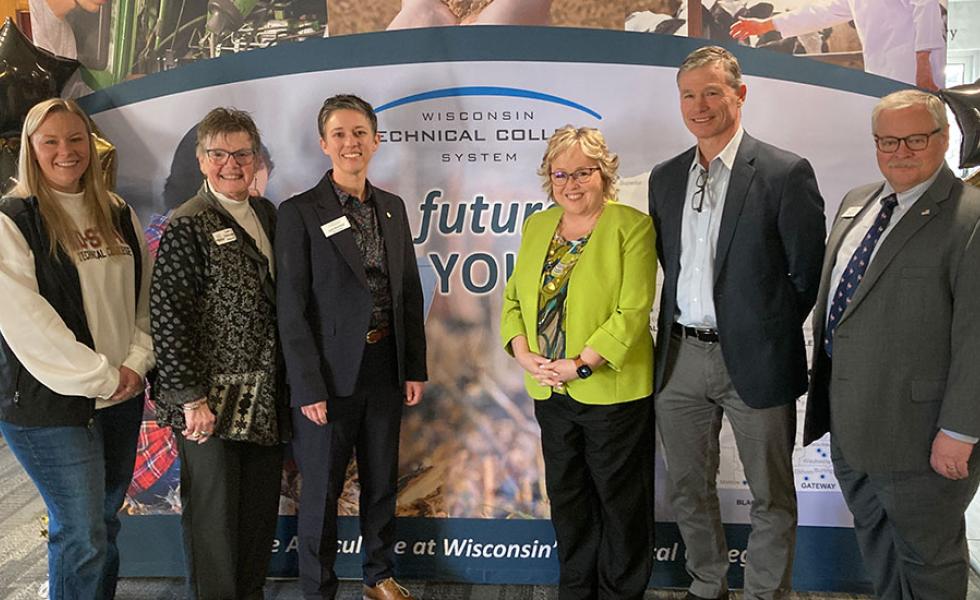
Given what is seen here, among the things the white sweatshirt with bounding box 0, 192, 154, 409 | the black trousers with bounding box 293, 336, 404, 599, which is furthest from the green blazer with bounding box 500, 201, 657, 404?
the white sweatshirt with bounding box 0, 192, 154, 409

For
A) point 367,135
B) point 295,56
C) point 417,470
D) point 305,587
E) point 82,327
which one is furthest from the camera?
point 417,470

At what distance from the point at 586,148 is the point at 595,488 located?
107 cm

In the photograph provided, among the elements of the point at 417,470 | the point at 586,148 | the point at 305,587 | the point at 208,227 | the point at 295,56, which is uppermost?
the point at 295,56

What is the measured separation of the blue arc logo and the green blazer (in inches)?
20.3

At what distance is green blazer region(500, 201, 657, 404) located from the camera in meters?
2.20

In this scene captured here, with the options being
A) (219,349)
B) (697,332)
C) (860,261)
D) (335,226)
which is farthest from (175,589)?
(860,261)

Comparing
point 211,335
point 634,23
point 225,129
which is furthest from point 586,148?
point 211,335

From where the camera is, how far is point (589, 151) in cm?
220

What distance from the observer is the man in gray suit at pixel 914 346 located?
1883 mm

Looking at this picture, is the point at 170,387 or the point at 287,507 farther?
the point at 287,507

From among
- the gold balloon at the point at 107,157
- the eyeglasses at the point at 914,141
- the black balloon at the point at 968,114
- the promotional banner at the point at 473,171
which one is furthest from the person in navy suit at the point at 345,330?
the black balloon at the point at 968,114

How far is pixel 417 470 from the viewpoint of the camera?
2.90m

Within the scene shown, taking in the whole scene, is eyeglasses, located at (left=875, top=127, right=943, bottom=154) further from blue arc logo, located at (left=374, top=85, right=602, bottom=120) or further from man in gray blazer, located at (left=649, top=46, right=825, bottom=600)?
blue arc logo, located at (left=374, top=85, right=602, bottom=120)

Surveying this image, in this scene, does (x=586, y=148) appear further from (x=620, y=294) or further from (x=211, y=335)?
(x=211, y=335)
